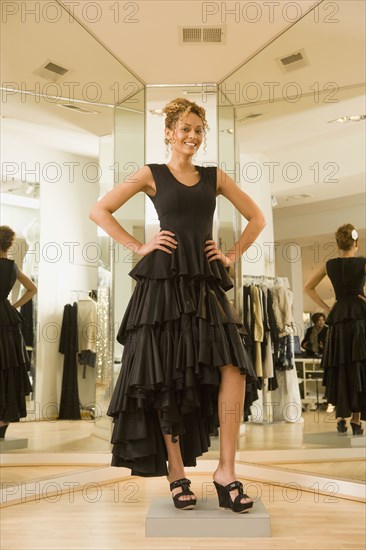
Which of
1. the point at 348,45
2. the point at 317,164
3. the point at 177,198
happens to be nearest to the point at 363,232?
the point at 317,164

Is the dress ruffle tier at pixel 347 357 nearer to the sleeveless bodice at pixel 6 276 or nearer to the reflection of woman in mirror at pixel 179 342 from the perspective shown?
the reflection of woman in mirror at pixel 179 342

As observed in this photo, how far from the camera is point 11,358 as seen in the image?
3.37 meters

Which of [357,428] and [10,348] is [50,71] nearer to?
[10,348]

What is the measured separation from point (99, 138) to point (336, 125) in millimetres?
1486

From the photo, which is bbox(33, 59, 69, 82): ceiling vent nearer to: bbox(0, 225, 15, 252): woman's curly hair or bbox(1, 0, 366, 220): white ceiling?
bbox(1, 0, 366, 220): white ceiling

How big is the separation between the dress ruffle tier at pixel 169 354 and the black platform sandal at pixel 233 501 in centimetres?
24

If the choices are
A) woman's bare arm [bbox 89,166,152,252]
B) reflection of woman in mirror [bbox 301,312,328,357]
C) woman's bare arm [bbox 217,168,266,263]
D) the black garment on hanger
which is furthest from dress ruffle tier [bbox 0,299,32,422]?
reflection of woman in mirror [bbox 301,312,328,357]

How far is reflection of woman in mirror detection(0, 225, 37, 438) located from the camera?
3.32 m

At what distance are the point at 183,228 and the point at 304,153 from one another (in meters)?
1.64

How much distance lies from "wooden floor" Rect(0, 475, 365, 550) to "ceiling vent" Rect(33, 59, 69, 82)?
2491mm

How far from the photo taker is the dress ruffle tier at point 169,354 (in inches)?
90.2

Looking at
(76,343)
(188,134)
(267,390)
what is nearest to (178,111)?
(188,134)

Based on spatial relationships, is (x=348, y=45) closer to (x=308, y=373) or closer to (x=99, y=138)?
(x=99, y=138)

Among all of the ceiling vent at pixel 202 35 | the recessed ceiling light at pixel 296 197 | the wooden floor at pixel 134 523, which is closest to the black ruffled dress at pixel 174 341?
the wooden floor at pixel 134 523
